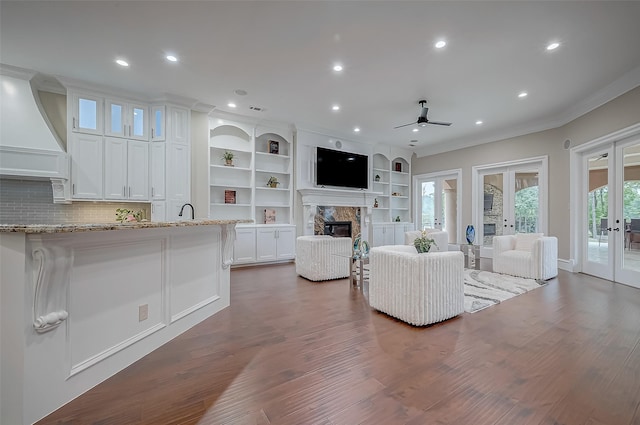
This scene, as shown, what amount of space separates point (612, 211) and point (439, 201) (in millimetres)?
3745

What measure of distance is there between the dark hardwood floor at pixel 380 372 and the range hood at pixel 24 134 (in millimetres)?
3267

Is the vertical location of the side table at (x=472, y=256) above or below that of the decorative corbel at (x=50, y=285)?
below

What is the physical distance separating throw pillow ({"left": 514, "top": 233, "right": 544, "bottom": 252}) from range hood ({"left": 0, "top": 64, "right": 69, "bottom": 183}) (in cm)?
735

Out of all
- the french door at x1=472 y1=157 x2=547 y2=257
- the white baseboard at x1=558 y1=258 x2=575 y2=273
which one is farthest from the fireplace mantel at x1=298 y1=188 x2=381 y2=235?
the white baseboard at x1=558 y1=258 x2=575 y2=273

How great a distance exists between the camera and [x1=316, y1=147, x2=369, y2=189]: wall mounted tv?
20.6 ft

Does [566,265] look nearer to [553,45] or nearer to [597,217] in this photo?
[597,217]

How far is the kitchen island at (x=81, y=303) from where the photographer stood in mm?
1351

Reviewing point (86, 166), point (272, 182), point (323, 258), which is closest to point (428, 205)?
point (272, 182)

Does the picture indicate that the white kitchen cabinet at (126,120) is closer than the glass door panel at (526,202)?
Yes

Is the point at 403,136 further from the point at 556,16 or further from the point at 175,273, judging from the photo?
the point at 175,273

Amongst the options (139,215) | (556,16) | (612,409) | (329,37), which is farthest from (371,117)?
(612,409)

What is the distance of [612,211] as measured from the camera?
4.34 metres

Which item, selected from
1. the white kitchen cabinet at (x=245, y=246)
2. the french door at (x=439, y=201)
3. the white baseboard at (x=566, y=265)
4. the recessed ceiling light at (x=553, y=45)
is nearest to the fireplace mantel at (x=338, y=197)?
the white kitchen cabinet at (x=245, y=246)

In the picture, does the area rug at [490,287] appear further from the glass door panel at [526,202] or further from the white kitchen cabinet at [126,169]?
the white kitchen cabinet at [126,169]
